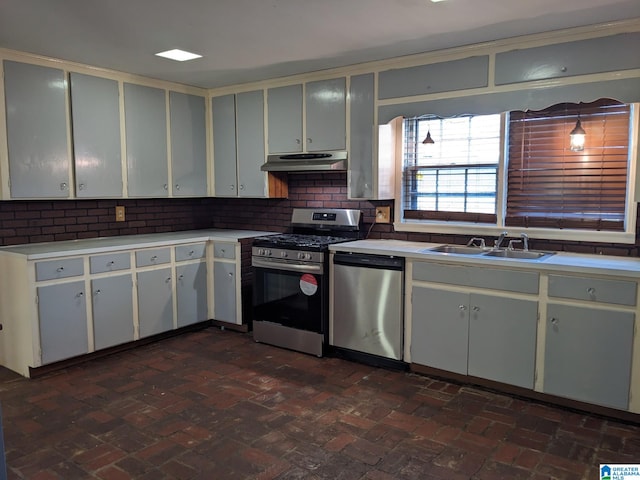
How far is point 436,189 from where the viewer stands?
13.3ft

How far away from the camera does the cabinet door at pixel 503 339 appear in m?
3.09

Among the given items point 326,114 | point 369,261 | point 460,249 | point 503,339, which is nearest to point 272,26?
point 326,114

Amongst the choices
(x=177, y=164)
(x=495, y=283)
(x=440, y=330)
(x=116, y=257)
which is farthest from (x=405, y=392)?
(x=177, y=164)

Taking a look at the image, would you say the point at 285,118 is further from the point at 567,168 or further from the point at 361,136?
the point at 567,168

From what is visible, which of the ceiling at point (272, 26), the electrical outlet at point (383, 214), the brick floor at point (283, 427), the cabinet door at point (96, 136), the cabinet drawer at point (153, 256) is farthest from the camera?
the electrical outlet at point (383, 214)

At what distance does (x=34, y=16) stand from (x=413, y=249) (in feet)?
9.40

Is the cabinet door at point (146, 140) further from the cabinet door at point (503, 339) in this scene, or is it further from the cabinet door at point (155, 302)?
the cabinet door at point (503, 339)

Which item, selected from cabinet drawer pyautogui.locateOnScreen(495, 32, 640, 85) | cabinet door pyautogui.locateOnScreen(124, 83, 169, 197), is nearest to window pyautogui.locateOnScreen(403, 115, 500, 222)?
cabinet drawer pyautogui.locateOnScreen(495, 32, 640, 85)

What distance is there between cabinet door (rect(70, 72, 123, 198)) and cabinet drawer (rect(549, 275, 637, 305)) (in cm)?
358

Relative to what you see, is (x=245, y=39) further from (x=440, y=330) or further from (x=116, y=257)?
(x=440, y=330)

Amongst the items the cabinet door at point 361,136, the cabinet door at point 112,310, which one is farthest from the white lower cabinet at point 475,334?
the cabinet door at point 112,310

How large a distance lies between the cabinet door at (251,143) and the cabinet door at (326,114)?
1.91 feet

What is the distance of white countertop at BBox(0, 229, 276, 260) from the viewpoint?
11.8 feet

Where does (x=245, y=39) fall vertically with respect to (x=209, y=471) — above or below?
above
